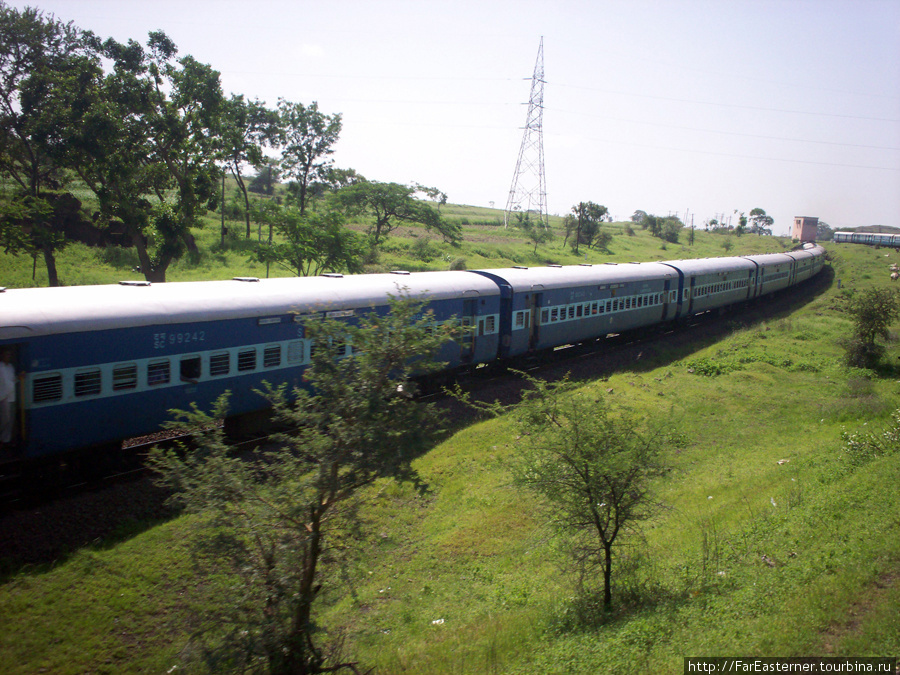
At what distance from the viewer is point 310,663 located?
711 centimetres

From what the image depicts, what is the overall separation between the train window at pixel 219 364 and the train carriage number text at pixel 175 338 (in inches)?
18.6

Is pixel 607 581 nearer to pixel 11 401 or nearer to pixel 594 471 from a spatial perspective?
pixel 594 471

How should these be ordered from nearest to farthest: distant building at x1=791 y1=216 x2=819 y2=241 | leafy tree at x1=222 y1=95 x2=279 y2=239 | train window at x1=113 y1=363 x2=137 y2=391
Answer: train window at x1=113 y1=363 x2=137 y2=391, leafy tree at x1=222 y1=95 x2=279 y2=239, distant building at x1=791 y1=216 x2=819 y2=241

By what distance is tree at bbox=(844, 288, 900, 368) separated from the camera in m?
23.5

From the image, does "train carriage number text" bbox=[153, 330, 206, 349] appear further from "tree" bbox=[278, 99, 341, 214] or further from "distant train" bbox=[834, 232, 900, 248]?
"distant train" bbox=[834, 232, 900, 248]

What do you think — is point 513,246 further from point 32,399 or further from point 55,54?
point 32,399

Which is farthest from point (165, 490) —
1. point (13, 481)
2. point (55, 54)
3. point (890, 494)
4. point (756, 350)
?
point (55, 54)

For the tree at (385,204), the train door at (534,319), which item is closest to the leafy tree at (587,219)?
the tree at (385,204)

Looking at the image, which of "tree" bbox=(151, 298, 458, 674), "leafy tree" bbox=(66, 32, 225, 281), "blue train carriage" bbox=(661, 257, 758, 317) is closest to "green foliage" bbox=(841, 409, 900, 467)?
"tree" bbox=(151, 298, 458, 674)

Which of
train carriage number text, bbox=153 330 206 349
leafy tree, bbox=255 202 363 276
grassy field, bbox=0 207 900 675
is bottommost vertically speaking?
grassy field, bbox=0 207 900 675

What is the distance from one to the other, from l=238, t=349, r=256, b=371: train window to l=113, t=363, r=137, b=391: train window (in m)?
2.17

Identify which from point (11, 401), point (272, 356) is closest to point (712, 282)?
point (272, 356)

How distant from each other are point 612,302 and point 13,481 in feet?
68.5

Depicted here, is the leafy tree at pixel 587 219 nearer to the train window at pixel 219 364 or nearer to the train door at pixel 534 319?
the train door at pixel 534 319
